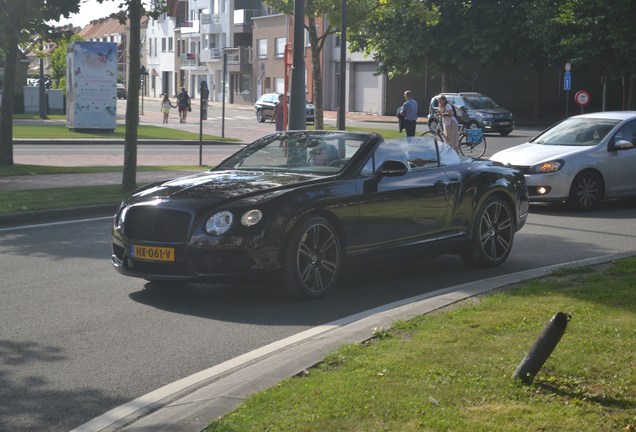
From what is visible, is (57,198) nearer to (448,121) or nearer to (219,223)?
(219,223)

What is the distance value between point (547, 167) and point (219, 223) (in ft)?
28.5

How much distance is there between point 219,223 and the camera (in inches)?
339

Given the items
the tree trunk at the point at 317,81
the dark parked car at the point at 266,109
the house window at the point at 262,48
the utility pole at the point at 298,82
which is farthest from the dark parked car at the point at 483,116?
the house window at the point at 262,48

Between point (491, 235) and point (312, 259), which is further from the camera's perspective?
point (491, 235)

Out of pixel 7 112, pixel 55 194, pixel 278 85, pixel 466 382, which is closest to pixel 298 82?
pixel 55 194

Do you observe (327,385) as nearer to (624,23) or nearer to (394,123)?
(624,23)

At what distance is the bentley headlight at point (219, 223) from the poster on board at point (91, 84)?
30079 mm

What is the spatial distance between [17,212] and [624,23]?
1290 inches

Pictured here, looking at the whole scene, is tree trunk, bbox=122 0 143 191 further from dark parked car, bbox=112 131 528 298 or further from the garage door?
the garage door

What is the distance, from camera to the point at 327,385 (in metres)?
5.69

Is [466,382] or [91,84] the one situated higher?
[91,84]

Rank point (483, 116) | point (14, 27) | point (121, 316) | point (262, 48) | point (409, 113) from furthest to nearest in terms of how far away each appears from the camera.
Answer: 1. point (262, 48)
2. point (483, 116)
3. point (409, 113)
4. point (14, 27)
5. point (121, 316)

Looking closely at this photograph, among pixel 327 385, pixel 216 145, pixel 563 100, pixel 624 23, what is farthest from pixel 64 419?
pixel 563 100

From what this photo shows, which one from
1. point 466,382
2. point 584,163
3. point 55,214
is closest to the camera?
point 466,382
